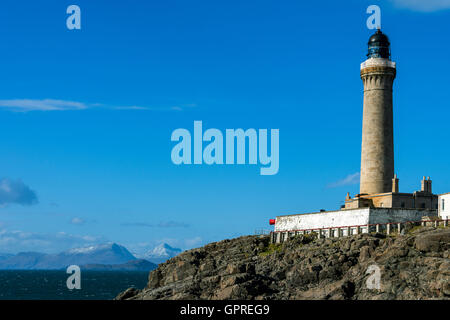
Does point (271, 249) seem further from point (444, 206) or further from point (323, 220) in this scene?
point (444, 206)

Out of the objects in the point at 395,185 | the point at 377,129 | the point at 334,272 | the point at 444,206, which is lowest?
the point at 334,272

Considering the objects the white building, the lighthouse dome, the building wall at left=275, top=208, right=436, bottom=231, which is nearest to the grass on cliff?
the building wall at left=275, top=208, right=436, bottom=231

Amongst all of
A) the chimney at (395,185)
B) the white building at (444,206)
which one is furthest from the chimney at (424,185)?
the white building at (444,206)

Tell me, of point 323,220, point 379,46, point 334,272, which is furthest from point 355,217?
point 379,46

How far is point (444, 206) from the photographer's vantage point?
66312 millimetres

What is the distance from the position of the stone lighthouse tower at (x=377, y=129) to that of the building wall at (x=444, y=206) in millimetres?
11289

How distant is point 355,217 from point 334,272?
1425 cm

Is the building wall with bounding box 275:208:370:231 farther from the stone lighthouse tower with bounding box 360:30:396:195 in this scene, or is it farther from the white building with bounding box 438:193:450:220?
the stone lighthouse tower with bounding box 360:30:396:195

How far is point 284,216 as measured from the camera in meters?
80.1

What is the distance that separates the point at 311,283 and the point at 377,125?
→ 95.6ft

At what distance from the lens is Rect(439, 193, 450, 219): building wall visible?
215 feet

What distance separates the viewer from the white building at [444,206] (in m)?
65.6
